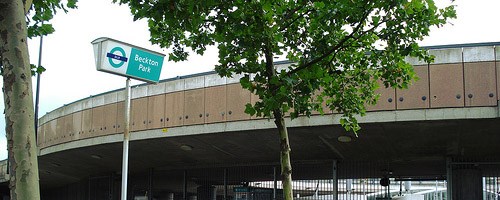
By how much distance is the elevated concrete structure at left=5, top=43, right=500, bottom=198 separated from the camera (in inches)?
505

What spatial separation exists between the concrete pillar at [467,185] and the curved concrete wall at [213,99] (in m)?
4.71

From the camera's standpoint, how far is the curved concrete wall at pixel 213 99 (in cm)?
1273

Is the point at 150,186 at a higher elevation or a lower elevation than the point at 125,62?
lower

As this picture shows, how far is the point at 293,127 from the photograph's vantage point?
14.1 meters

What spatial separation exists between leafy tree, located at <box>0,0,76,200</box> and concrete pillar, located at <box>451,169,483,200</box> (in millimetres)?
13920

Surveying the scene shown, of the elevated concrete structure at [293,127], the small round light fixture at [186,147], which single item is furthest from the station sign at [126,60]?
the small round light fixture at [186,147]

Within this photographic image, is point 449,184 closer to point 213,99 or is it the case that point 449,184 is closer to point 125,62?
point 213,99

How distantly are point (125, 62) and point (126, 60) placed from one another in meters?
0.04

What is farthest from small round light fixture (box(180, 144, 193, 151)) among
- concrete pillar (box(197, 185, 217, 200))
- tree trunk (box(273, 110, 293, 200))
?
tree trunk (box(273, 110, 293, 200))

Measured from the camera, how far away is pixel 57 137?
20.9 m

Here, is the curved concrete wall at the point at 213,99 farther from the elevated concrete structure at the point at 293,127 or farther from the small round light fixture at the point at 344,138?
the small round light fixture at the point at 344,138

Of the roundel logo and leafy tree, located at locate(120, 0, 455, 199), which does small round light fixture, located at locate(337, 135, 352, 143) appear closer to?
leafy tree, located at locate(120, 0, 455, 199)

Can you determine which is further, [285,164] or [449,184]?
[449,184]

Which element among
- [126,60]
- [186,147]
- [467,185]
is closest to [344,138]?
[467,185]
